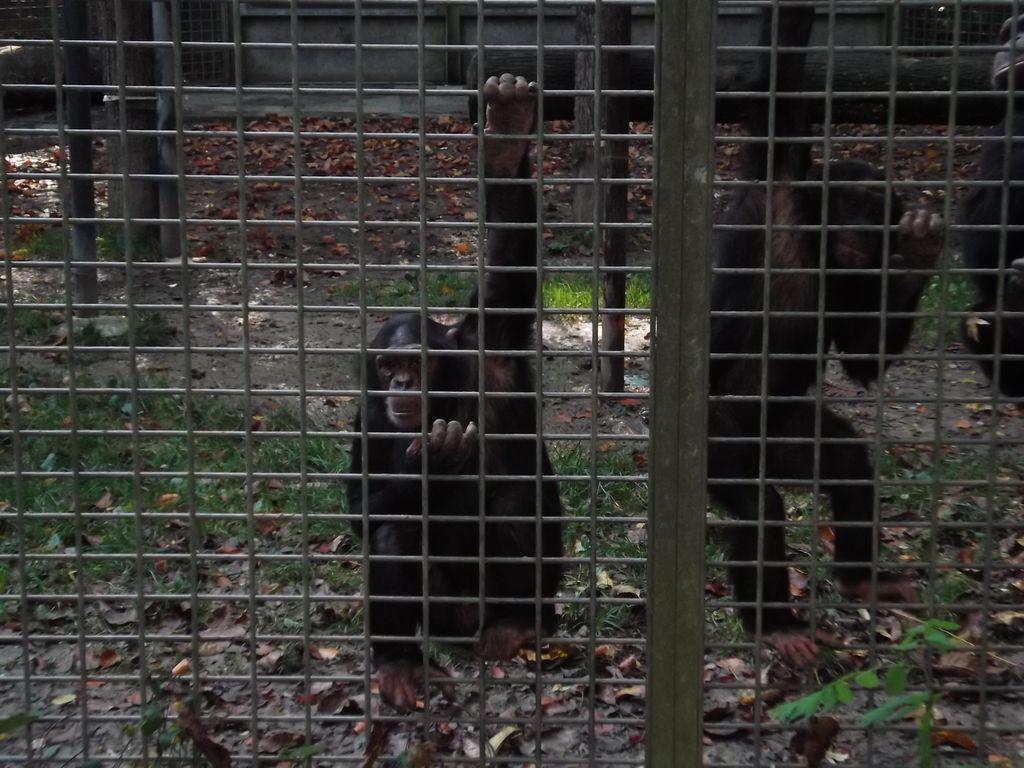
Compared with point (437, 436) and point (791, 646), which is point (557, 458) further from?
point (437, 436)

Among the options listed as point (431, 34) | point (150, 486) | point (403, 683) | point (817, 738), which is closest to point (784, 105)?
point (817, 738)

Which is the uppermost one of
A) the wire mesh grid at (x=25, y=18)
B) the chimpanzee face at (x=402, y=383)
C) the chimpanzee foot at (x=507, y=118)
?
the wire mesh grid at (x=25, y=18)

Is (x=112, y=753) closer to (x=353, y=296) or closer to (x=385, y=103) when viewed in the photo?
(x=353, y=296)

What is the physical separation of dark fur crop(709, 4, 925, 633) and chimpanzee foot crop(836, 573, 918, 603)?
0.03 m

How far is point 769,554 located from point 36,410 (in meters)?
3.97

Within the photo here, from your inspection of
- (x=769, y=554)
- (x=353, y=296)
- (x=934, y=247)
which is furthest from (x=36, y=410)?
(x=934, y=247)

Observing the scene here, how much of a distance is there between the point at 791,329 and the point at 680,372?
5.46ft

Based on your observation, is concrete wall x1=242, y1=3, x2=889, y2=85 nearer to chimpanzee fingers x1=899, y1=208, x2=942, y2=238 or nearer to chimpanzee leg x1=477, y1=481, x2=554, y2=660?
chimpanzee leg x1=477, y1=481, x2=554, y2=660

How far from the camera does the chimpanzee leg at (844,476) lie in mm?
4555

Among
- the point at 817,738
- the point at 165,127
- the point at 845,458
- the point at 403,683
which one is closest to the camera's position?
the point at 817,738

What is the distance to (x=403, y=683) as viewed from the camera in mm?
4105

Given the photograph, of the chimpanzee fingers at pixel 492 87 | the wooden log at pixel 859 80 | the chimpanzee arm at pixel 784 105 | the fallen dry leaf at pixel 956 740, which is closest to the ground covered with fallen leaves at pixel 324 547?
the fallen dry leaf at pixel 956 740

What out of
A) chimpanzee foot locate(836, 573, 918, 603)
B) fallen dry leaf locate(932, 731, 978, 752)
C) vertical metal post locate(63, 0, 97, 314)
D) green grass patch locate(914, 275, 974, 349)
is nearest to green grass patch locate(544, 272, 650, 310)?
green grass patch locate(914, 275, 974, 349)

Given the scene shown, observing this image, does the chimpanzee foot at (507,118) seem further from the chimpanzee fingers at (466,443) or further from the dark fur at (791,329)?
the dark fur at (791,329)
